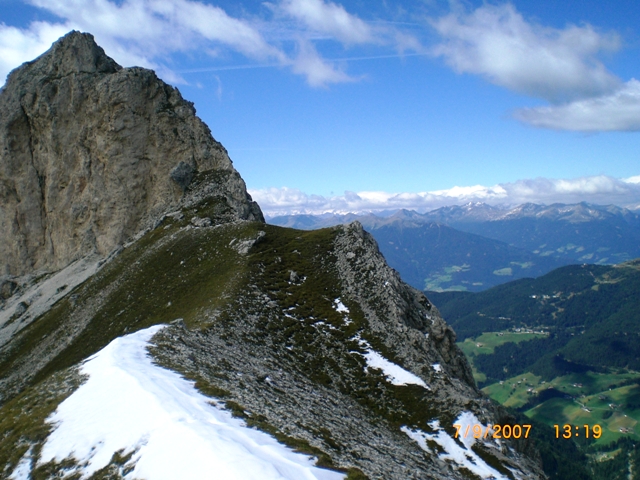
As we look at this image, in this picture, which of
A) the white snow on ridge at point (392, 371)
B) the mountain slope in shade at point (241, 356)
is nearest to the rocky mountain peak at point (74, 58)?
the mountain slope in shade at point (241, 356)

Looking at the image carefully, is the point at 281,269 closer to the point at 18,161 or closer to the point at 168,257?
the point at 168,257

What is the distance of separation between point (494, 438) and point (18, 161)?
102 metres

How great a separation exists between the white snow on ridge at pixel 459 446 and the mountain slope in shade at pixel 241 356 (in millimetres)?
132

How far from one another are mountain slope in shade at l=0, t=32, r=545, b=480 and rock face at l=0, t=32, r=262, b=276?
3024 mm

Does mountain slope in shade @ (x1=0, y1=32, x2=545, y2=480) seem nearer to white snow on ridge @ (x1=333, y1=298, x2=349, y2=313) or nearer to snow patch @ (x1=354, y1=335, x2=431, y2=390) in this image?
snow patch @ (x1=354, y1=335, x2=431, y2=390)

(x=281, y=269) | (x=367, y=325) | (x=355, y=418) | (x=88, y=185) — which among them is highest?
(x=88, y=185)

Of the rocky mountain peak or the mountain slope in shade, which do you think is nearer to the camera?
the mountain slope in shade

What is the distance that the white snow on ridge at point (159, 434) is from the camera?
1445cm

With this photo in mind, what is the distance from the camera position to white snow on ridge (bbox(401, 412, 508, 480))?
27047 mm

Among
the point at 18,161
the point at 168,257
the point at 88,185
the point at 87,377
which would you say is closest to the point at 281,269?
the point at 168,257

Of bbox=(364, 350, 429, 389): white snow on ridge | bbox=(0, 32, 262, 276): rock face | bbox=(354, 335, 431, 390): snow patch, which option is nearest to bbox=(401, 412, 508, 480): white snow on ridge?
bbox=(354, 335, 431, 390): snow patch

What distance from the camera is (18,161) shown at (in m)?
93.6
